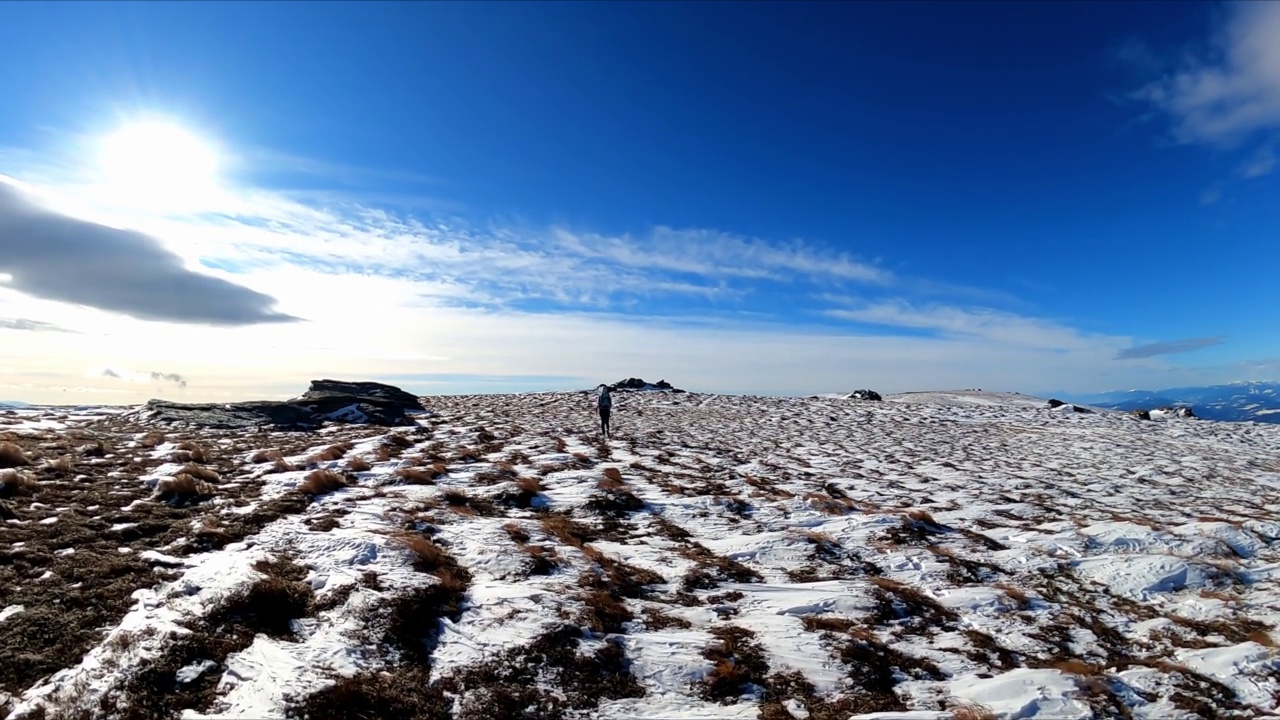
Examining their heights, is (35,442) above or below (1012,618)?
above

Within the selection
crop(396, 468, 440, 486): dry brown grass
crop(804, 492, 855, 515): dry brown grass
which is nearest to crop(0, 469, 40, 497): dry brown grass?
crop(396, 468, 440, 486): dry brown grass

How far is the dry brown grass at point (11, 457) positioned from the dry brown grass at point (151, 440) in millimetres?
4587

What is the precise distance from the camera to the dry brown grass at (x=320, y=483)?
12.9 metres

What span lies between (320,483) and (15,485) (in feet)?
16.3

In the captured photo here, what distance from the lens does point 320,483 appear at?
13.2 metres

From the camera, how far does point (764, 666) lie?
6.71m

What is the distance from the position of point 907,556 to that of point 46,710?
39.0ft

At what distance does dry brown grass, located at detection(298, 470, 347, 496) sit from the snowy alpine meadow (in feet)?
0.26

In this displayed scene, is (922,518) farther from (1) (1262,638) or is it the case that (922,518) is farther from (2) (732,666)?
(2) (732,666)

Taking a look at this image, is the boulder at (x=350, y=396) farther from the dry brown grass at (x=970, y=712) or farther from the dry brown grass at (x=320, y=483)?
the dry brown grass at (x=970, y=712)

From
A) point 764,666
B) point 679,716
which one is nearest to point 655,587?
point 764,666

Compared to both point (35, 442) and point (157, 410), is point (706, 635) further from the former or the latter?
point (157, 410)

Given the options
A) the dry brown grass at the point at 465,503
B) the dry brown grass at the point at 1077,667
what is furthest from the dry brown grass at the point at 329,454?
the dry brown grass at the point at 1077,667

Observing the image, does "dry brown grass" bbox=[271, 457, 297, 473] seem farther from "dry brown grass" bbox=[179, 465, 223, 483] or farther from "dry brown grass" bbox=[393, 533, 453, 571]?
"dry brown grass" bbox=[393, 533, 453, 571]
